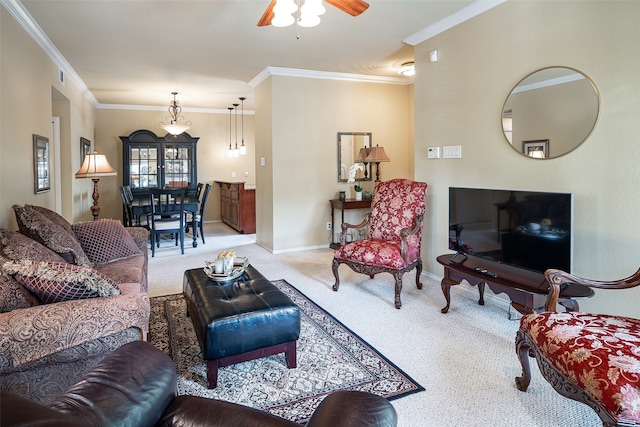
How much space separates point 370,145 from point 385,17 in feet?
8.19

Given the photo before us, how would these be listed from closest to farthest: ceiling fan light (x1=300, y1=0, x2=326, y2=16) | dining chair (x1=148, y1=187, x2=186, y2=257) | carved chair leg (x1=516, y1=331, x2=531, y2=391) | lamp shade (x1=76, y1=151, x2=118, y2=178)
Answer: carved chair leg (x1=516, y1=331, x2=531, y2=391) < ceiling fan light (x1=300, y1=0, x2=326, y2=16) < lamp shade (x1=76, y1=151, x2=118, y2=178) < dining chair (x1=148, y1=187, x2=186, y2=257)

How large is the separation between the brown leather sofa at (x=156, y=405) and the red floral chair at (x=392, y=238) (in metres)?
2.38

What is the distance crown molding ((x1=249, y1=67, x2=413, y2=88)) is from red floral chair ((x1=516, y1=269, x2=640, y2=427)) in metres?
4.45

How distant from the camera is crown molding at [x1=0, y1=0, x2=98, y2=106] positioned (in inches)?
124

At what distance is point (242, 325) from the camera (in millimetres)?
2074

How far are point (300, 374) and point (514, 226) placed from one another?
6.05 feet

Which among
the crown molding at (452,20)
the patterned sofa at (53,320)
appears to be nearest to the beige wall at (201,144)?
the crown molding at (452,20)

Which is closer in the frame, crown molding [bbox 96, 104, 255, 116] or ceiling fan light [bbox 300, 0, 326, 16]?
ceiling fan light [bbox 300, 0, 326, 16]

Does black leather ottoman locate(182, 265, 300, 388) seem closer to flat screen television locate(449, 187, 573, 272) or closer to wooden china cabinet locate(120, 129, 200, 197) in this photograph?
flat screen television locate(449, 187, 573, 272)

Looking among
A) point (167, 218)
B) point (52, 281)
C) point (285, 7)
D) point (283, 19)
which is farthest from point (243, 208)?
point (52, 281)

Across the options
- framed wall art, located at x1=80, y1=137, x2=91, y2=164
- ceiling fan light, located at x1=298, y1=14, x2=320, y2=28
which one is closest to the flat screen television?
ceiling fan light, located at x1=298, y1=14, x2=320, y2=28

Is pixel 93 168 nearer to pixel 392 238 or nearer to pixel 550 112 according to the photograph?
pixel 392 238

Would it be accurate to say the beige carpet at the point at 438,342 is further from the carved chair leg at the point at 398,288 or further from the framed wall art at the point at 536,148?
the framed wall art at the point at 536,148

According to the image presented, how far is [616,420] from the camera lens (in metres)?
1.32
